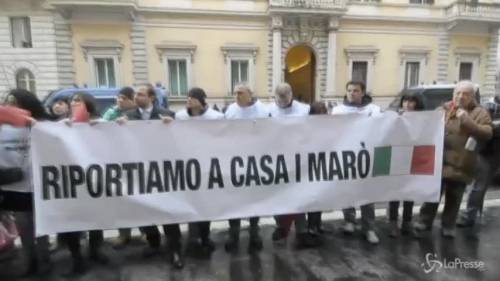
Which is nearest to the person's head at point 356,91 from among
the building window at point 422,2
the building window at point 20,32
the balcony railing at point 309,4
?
the balcony railing at point 309,4

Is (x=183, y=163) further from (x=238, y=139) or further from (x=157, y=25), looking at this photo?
(x=157, y=25)

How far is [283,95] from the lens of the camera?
13.9 ft

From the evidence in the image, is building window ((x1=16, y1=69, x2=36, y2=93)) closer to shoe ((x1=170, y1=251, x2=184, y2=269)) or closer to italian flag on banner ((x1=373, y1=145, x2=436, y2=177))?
shoe ((x1=170, y1=251, x2=184, y2=269))

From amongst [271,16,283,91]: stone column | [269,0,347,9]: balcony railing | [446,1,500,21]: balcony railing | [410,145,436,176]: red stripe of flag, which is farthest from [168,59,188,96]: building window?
[410,145,436,176]: red stripe of flag

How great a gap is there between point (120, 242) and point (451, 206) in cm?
380

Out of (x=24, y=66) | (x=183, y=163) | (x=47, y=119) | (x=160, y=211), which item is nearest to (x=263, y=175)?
(x=183, y=163)

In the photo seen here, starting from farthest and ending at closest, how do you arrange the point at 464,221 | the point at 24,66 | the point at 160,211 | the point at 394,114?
the point at 24,66, the point at 464,221, the point at 394,114, the point at 160,211

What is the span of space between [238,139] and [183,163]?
0.59 m

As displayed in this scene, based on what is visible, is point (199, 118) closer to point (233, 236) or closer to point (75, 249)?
point (233, 236)

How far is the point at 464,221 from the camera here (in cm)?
491

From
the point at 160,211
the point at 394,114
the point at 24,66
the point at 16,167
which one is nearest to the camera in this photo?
the point at 16,167

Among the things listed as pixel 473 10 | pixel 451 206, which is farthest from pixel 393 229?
pixel 473 10

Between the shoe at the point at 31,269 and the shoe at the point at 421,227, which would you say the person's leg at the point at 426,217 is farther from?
the shoe at the point at 31,269

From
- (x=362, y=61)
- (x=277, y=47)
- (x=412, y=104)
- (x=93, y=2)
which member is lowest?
(x=412, y=104)
